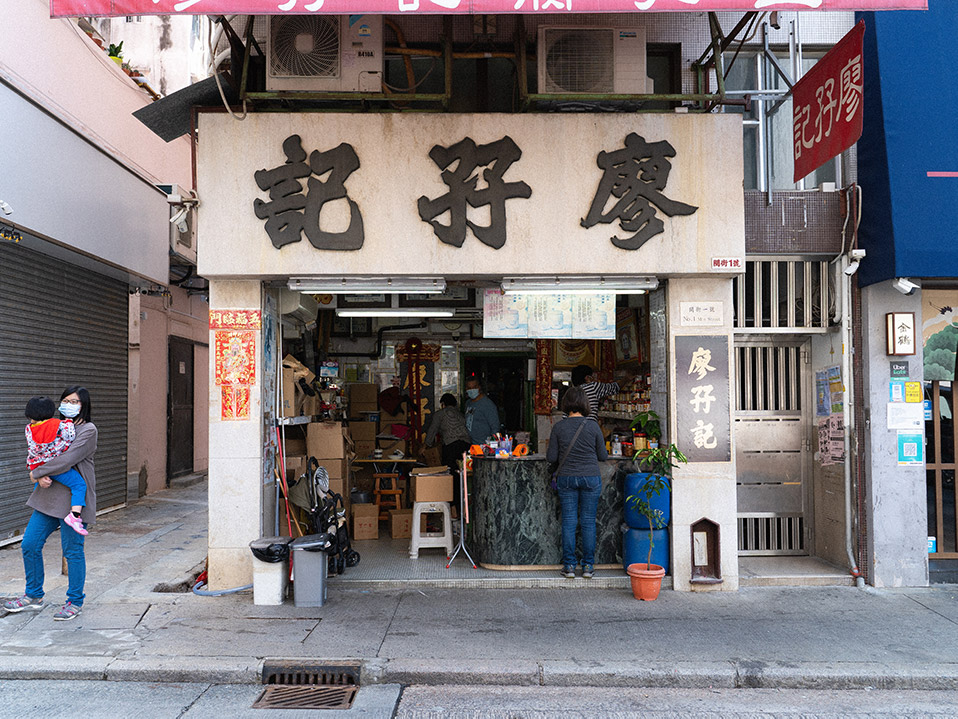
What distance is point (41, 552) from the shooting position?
6.65 metres

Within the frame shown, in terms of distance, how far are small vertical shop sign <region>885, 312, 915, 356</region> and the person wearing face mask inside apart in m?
5.16

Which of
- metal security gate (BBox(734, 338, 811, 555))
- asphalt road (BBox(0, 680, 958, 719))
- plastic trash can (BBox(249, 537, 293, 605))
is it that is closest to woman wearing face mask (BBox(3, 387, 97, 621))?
asphalt road (BBox(0, 680, 958, 719))

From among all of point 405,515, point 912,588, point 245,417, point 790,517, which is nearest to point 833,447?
point 790,517

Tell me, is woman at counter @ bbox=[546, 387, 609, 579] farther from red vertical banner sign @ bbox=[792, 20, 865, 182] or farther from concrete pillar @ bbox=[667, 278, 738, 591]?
red vertical banner sign @ bbox=[792, 20, 865, 182]

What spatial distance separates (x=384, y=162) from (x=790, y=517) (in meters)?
6.17

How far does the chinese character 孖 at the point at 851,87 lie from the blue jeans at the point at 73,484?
784 cm

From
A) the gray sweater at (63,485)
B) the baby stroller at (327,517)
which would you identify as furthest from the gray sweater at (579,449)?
the gray sweater at (63,485)

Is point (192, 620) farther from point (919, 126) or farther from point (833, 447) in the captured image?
point (919, 126)

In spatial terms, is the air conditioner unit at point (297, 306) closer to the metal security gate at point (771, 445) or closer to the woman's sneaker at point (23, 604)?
the woman's sneaker at point (23, 604)

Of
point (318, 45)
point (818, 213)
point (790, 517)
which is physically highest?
point (318, 45)

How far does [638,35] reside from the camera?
24.5ft

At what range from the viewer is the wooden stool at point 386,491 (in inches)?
423

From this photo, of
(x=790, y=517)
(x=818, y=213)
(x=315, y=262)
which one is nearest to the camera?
(x=315, y=262)

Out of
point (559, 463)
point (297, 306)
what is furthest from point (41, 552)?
point (559, 463)
